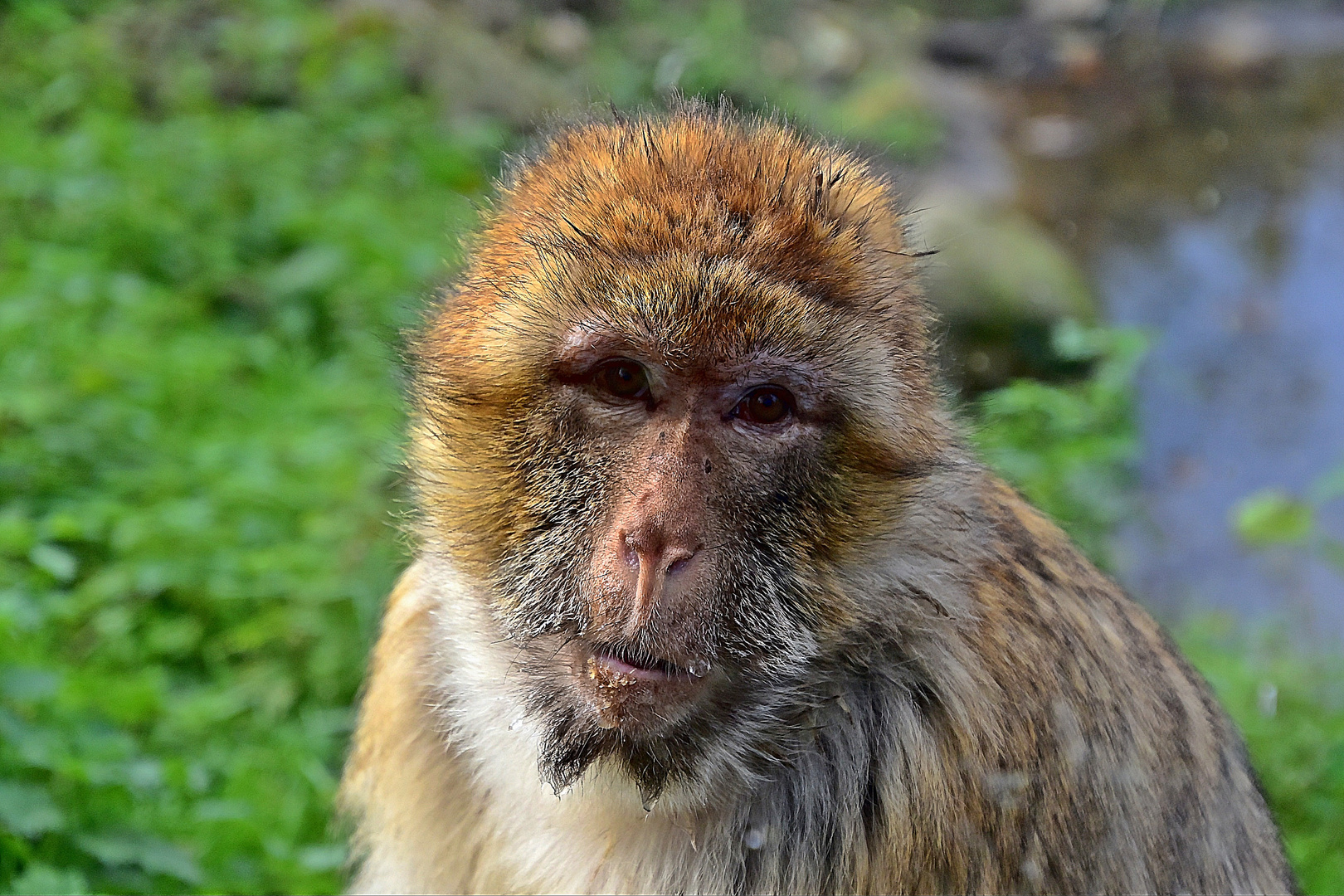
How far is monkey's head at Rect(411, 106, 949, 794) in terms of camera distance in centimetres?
190

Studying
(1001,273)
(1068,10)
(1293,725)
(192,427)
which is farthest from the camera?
(1068,10)

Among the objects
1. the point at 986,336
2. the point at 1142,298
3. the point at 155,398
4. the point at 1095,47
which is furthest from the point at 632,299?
the point at 1095,47

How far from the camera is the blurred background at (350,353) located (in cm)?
323

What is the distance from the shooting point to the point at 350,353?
5.50m

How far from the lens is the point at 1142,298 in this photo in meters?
8.15

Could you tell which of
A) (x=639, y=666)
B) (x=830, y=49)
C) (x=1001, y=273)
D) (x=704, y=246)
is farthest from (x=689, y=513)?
(x=830, y=49)

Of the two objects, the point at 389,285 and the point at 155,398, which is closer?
the point at 155,398

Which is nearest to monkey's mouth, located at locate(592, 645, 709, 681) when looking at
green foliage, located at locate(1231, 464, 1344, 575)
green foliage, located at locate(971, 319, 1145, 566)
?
green foliage, located at locate(971, 319, 1145, 566)

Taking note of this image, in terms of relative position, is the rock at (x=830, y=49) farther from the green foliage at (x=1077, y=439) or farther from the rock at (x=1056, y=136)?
the green foliage at (x=1077, y=439)

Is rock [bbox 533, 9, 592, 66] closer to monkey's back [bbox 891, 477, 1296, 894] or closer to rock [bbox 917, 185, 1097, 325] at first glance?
rock [bbox 917, 185, 1097, 325]

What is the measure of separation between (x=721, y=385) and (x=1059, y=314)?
18.3 ft

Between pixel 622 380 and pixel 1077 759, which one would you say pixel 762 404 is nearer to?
pixel 622 380

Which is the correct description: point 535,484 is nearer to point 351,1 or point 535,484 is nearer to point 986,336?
point 986,336

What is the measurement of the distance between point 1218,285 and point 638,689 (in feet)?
24.0
